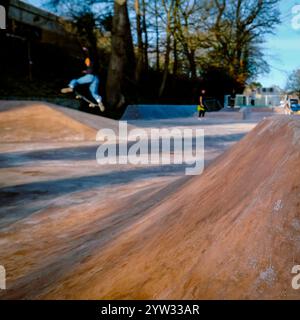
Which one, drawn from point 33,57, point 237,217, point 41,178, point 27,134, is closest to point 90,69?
point 27,134

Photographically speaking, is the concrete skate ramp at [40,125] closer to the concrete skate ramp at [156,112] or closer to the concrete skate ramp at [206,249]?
the concrete skate ramp at [206,249]

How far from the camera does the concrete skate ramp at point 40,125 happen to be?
7188mm

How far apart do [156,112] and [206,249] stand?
58.4ft

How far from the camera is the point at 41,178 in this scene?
363 cm

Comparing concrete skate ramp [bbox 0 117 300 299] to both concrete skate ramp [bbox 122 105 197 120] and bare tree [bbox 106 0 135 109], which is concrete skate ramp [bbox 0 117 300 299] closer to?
bare tree [bbox 106 0 135 109]

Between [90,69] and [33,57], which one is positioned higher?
[33,57]

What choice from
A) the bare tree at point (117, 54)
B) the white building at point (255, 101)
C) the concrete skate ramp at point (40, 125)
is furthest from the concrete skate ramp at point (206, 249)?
the white building at point (255, 101)

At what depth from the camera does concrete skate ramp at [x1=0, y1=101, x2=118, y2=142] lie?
7.19 meters

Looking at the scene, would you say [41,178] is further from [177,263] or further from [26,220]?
[177,263]

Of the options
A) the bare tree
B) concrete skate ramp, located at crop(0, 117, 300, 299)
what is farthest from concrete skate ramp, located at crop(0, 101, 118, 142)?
the bare tree

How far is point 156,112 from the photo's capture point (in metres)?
18.7

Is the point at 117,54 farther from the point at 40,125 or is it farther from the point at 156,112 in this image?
the point at 40,125

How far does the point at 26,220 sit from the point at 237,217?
1.60 m

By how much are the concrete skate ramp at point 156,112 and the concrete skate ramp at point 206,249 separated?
1464 cm
